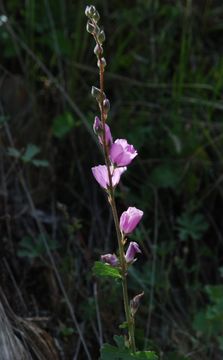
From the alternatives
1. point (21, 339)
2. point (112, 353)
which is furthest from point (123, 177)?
point (112, 353)

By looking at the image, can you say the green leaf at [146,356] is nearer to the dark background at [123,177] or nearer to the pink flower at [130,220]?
the pink flower at [130,220]

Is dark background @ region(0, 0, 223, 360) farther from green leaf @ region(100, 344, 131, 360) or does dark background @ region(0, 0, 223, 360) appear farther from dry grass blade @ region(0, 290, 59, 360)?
green leaf @ region(100, 344, 131, 360)

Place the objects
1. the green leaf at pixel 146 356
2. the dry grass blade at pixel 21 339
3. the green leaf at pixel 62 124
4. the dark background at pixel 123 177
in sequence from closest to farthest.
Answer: the green leaf at pixel 146 356
the dry grass blade at pixel 21 339
the dark background at pixel 123 177
the green leaf at pixel 62 124

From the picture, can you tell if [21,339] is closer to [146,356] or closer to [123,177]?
[146,356]

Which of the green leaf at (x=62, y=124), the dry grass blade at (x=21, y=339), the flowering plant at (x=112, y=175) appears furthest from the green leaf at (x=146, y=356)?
the green leaf at (x=62, y=124)

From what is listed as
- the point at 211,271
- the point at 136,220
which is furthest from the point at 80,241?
the point at 136,220

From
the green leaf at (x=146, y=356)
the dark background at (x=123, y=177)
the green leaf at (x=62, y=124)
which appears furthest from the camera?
the green leaf at (x=62, y=124)

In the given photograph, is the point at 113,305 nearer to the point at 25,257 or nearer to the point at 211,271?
the point at 25,257

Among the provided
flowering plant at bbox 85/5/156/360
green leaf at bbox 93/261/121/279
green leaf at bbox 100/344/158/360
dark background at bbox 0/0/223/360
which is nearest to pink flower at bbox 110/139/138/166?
flowering plant at bbox 85/5/156/360

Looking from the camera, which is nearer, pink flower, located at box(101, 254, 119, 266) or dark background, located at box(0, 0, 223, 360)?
pink flower, located at box(101, 254, 119, 266)
